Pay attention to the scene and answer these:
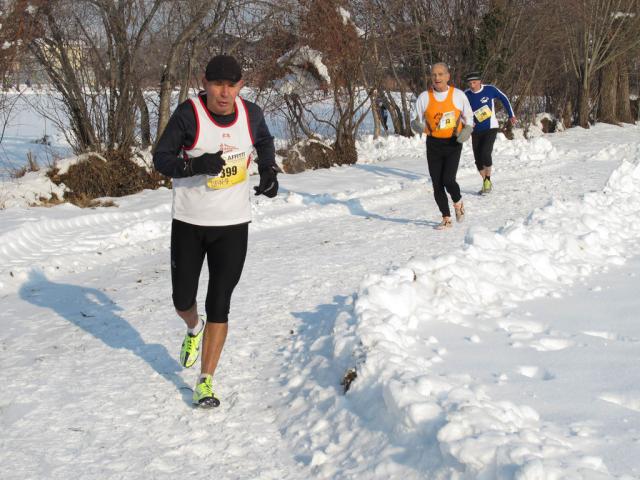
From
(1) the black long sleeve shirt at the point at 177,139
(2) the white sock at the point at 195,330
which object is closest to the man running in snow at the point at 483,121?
(2) the white sock at the point at 195,330

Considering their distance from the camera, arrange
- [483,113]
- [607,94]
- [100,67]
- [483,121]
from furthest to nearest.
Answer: [607,94]
[100,67]
[483,121]
[483,113]

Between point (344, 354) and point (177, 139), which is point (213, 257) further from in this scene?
point (344, 354)

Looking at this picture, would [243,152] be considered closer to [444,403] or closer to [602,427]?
[444,403]

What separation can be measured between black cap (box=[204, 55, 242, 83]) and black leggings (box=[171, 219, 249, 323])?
83 cm

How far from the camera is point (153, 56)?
1427cm

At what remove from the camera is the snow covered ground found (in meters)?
3.36

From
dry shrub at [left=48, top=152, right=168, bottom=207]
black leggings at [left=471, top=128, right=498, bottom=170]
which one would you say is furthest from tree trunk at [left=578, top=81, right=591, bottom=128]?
dry shrub at [left=48, top=152, right=168, bottom=207]

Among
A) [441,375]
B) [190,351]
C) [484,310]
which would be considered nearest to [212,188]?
[190,351]

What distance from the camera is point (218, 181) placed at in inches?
165

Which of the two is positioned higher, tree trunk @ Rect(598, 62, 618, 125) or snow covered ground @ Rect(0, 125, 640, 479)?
tree trunk @ Rect(598, 62, 618, 125)

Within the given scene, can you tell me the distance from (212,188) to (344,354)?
1244 millimetres

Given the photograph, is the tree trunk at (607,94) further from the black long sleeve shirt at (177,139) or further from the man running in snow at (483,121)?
the black long sleeve shirt at (177,139)

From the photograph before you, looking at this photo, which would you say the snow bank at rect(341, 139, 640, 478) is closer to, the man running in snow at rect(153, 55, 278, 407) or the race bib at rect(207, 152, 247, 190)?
the man running in snow at rect(153, 55, 278, 407)

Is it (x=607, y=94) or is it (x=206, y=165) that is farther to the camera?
(x=607, y=94)
